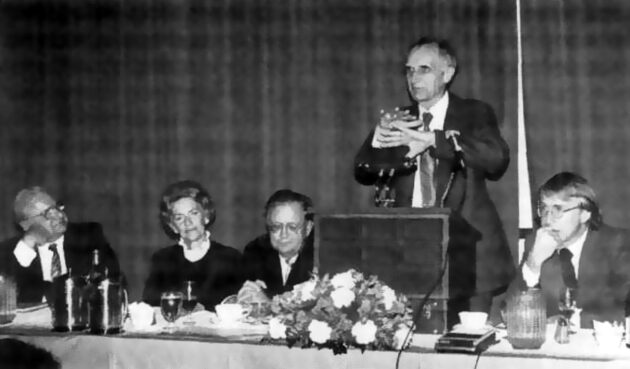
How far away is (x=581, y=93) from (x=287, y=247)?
60.2 inches

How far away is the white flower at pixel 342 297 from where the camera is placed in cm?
254

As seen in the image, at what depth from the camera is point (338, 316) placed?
255 cm

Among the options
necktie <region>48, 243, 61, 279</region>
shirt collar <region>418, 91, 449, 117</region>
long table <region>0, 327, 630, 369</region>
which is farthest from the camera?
necktie <region>48, 243, 61, 279</region>

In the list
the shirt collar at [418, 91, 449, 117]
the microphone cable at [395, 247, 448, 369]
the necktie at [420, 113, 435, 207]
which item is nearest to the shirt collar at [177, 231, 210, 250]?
the necktie at [420, 113, 435, 207]

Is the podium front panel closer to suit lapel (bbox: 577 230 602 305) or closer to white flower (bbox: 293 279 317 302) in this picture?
white flower (bbox: 293 279 317 302)

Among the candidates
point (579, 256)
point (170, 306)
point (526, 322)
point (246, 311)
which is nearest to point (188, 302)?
point (170, 306)

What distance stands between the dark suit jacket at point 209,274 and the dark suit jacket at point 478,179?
90cm

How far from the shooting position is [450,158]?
4324 mm

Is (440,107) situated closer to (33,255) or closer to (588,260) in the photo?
(588,260)

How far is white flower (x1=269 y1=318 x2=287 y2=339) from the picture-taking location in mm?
→ 2615

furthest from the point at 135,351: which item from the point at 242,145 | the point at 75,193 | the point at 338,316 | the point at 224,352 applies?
the point at 75,193

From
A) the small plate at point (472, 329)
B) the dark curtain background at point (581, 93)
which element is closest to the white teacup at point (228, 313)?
the small plate at point (472, 329)

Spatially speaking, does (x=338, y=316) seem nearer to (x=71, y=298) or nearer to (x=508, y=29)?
(x=71, y=298)

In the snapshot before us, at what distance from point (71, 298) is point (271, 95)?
2.14 meters
